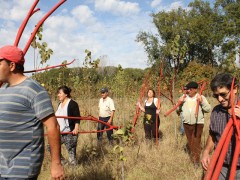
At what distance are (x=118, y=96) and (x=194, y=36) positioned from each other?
30885 millimetres

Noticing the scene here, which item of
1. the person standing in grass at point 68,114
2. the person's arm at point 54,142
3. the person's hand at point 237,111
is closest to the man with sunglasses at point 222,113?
the person's hand at point 237,111

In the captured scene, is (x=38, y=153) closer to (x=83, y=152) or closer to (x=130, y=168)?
(x=130, y=168)

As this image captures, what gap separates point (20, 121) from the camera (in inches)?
85.5

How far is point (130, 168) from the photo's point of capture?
5195mm

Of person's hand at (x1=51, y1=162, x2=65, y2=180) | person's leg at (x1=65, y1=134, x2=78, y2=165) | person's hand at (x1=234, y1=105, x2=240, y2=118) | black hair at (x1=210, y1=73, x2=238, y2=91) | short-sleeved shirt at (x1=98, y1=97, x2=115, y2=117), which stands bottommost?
person's leg at (x1=65, y1=134, x2=78, y2=165)

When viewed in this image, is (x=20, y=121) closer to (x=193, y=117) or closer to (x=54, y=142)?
(x=54, y=142)

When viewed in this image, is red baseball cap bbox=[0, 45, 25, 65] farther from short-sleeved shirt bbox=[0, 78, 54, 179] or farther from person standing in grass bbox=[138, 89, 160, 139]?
person standing in grass bbox=[138, 89, 160, 139]

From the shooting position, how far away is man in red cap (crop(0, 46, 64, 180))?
216 centimetres

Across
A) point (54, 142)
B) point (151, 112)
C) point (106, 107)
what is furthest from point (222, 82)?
point (106, 107)

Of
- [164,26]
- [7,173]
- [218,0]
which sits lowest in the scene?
[7,173]

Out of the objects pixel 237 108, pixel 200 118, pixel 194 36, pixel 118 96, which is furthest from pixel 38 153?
pixel 194 36

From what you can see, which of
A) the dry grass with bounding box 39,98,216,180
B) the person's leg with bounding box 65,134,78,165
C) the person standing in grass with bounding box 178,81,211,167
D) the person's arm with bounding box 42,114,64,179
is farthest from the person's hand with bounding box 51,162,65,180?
the person standing in grass with bounding box 178,81,211,167

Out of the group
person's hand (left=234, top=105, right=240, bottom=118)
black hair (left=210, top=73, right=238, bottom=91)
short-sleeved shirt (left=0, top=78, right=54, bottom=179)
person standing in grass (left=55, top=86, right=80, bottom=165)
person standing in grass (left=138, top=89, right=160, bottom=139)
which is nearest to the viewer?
person's hand (left=234, top=105, right=240, bottom=118)

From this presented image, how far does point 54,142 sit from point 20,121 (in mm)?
292
